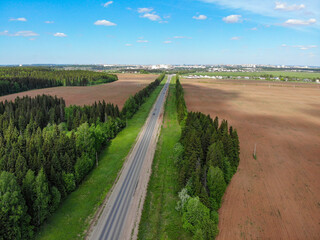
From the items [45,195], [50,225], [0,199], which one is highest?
[0,199]

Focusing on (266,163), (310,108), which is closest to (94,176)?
(266,163)

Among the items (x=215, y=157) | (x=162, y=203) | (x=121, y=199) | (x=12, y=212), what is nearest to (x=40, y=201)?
(x=12, y=212)

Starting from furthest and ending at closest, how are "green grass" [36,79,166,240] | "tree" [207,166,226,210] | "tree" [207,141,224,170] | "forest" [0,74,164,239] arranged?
"tree" [207,141,224,170] → "tree" [207,166,226,210] → "green grass" [36,79,166,240] → "forest" [0,74,164,239]

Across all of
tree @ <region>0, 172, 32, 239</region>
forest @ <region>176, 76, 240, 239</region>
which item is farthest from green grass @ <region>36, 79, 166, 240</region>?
forest @ <region>176, 76, 240, 239</region>

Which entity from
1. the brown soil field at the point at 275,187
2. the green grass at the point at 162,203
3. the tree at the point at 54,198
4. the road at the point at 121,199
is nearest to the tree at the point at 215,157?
the brown soil field at the point at 275,187

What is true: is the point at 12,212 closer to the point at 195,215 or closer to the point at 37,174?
the point at 37,174

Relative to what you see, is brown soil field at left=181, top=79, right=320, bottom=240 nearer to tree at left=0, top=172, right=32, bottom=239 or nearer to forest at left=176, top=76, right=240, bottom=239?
forest at left=176, top=76, right=240, bottom=239

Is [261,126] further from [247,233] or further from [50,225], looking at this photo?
[50,225]

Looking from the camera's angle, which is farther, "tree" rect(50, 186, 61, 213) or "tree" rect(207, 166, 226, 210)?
"tree" rect(50, 186, 61, 213)
